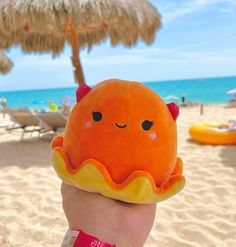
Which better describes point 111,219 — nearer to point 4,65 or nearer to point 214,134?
point 214,134

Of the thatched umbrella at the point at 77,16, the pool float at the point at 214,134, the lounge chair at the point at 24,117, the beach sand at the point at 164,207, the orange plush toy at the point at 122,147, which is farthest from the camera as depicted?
the lounge chair at the point at 24,117

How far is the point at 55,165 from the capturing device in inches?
64.0

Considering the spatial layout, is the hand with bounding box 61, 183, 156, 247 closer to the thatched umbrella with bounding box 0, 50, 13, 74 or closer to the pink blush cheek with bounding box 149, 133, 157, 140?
the pink blush cheek with bounding box 149, 133, 157, 140

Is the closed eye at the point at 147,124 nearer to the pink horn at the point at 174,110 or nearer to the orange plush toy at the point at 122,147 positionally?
the orange plush toy at the point at 122,147

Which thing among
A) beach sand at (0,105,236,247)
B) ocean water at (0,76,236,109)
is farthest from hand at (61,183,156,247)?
ocean water at (0,76,236,109)

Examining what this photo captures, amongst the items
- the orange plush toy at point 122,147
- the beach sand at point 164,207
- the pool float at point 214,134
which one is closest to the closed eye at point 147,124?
the orange plush toy at point 122,147

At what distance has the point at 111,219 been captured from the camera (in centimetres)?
154

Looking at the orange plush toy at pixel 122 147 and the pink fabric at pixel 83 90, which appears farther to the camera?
the pink fabric at pixel 83 90

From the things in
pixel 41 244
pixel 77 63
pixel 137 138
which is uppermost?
pixel 137 138

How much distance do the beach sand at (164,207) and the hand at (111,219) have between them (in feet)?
4.19

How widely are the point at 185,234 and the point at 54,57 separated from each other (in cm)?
820

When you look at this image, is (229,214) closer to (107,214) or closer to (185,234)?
(185,234)

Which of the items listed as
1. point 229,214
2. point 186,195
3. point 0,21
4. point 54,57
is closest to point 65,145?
point 229,214

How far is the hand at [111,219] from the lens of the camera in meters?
1.53
